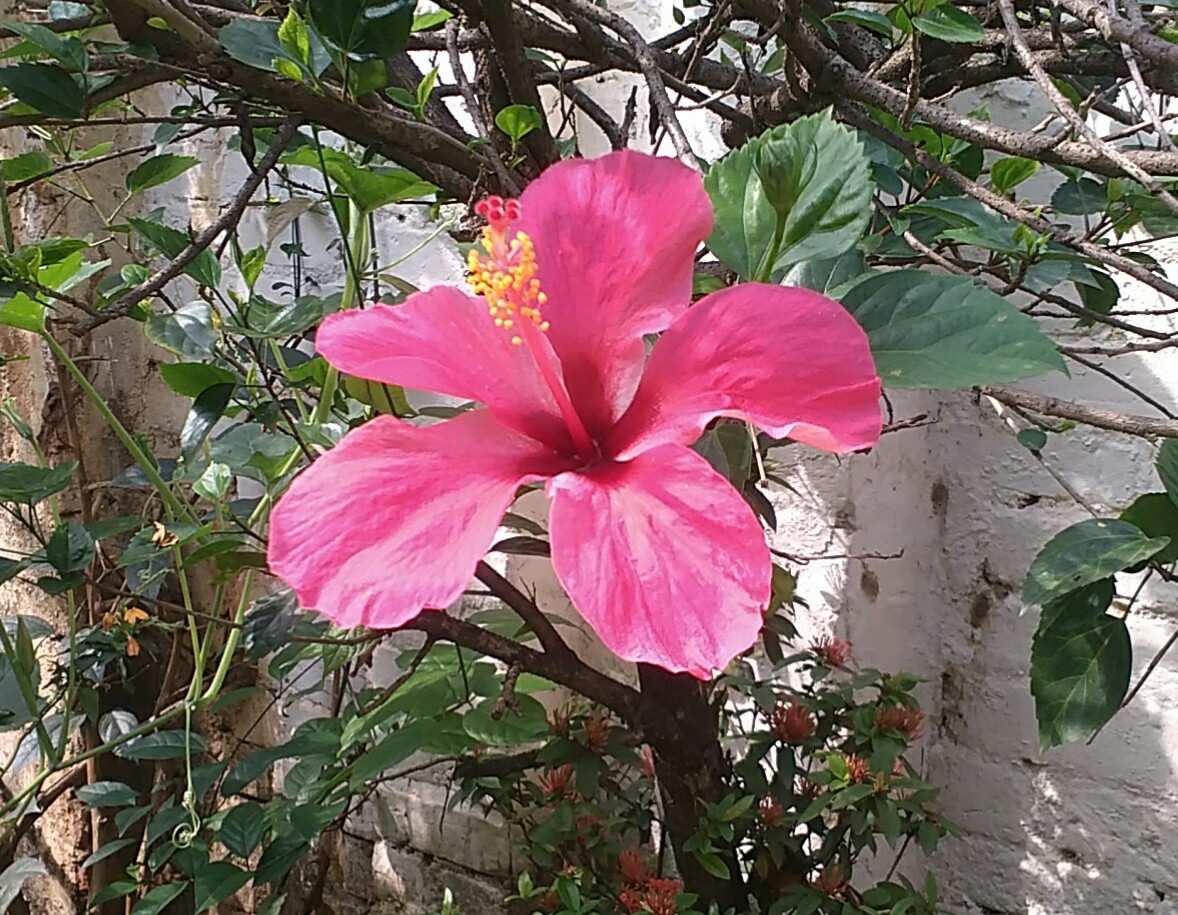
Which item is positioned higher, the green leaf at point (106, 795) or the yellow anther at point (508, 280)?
the yellow anther at point (508, 280)

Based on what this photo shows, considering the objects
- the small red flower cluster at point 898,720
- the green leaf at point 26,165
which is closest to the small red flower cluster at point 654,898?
the small red flower cluster at point 898,720

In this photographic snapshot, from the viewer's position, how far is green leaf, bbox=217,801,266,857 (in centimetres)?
84

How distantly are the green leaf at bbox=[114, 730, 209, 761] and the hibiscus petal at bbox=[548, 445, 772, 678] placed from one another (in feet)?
2.40

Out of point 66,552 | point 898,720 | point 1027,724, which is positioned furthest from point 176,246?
point 1027,724

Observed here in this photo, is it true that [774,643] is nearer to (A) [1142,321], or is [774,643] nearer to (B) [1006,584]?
(B) [1006,584]

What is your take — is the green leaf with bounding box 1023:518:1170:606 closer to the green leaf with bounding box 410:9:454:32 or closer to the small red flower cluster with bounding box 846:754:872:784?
the small red flower cluster with bounding box 846:754:872:784

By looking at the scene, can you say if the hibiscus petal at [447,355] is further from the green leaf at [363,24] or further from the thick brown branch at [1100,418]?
the thick brown branch at [1100,418]

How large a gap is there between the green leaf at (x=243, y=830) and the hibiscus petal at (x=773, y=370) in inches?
26.9

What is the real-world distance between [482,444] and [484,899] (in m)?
1.09

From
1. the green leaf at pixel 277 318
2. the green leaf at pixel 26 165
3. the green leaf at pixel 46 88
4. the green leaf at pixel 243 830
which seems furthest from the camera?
the green leaf at pixel 243 830

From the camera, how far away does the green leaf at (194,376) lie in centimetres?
61

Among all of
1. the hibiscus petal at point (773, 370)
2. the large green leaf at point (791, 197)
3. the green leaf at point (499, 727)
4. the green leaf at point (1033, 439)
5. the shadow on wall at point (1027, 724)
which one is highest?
the large green leaf at point (791, 197)

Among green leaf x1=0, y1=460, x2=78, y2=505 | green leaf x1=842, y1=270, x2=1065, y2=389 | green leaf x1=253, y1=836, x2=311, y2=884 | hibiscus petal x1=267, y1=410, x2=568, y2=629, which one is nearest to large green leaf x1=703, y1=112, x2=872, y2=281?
green leaf x1=842, y1=270, x2=1065, y2=389

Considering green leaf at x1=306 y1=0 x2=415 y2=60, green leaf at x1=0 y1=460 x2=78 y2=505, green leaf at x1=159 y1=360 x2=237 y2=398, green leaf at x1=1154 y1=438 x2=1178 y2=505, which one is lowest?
green leaf at x1=1154 y1=438 x2=1178 y2=505
